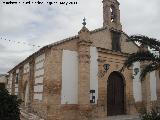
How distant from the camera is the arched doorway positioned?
17297 millimetres

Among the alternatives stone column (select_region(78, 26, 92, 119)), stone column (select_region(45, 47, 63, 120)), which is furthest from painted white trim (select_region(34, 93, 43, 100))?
stone column (select_region(78, 26, 92, 119))

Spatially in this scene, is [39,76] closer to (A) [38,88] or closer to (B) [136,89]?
(A) [38,88]

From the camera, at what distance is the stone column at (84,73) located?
1481 centimetres

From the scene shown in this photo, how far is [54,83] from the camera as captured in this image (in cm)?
1433

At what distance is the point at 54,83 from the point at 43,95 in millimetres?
1129

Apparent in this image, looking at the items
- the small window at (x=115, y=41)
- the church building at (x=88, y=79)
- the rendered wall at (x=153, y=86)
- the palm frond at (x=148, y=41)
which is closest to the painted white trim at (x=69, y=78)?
the church building at (x=88, y=79)

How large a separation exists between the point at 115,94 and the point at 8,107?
→ 10.1 metres

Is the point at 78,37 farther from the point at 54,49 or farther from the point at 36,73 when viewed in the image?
the point at 36,73

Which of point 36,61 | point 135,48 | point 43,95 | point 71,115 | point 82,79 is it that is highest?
point 135,48

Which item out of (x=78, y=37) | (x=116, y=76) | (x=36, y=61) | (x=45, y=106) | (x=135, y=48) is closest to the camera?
(x=45, y=106)

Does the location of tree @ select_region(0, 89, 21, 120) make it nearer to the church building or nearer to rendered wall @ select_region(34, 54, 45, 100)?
the church building

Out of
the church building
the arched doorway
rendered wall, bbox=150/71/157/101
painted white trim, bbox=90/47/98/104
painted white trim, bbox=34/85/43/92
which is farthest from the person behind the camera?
rendered wall, bbox=150/71/157/101

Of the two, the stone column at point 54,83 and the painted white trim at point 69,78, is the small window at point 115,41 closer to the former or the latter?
the painted white trim at point 69,78

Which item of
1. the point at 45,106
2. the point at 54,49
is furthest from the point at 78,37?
the point at 45,106
